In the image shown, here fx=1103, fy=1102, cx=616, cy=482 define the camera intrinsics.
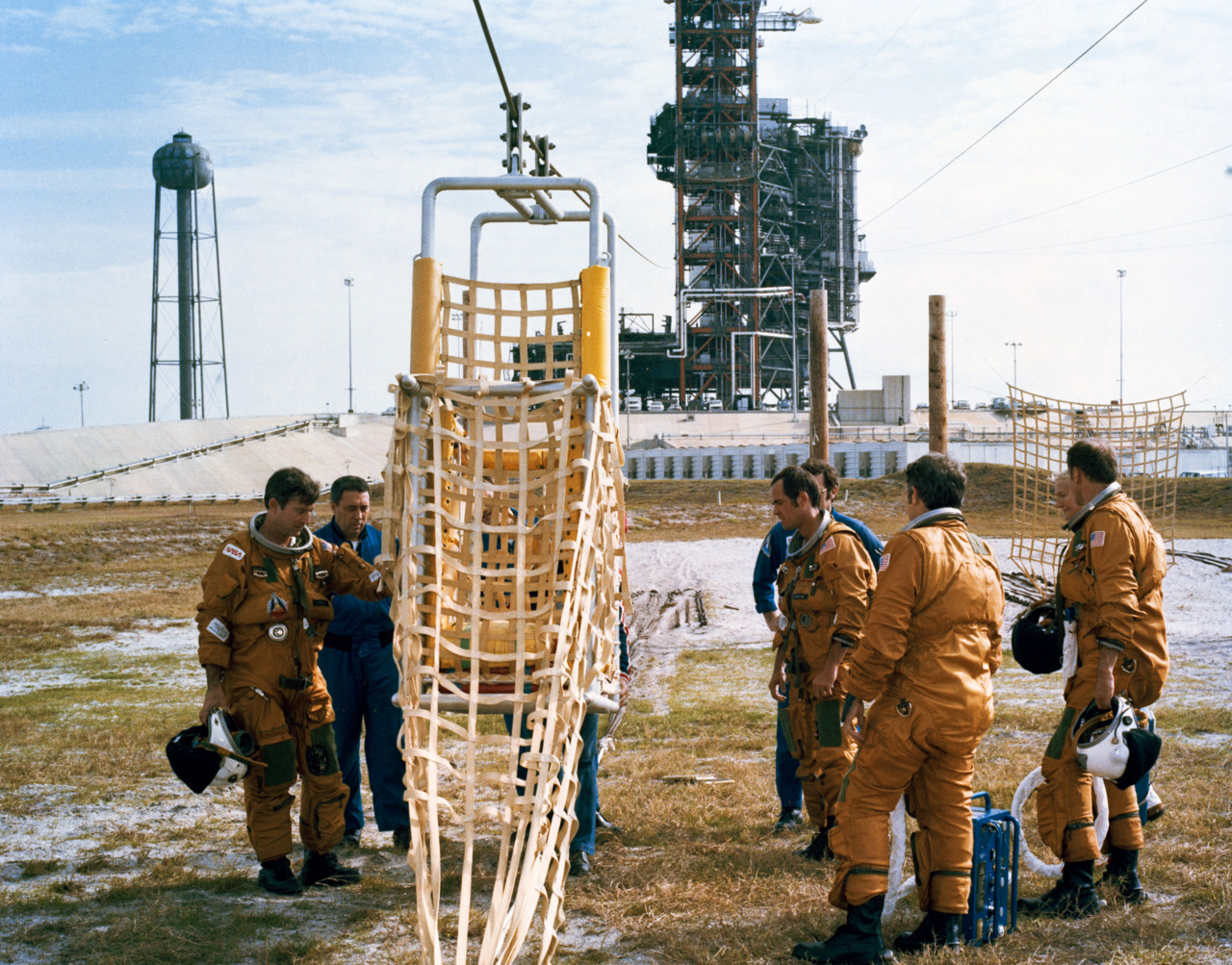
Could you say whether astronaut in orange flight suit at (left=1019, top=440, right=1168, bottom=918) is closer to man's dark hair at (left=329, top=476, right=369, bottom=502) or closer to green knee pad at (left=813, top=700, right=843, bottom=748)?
green knee pad at (left=813, top=700, right=843, bottom=748)

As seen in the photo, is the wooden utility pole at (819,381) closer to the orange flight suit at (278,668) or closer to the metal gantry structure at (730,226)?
the orange flight suit at (278,668)

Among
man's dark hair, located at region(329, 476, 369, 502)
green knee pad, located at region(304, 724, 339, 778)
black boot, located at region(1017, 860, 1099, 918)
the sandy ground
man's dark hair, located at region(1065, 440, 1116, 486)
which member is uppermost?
man's dark hair, located at region(1065, 440, 1116, 486)

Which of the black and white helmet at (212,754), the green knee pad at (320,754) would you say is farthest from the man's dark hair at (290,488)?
the green knee pad at (320,754)

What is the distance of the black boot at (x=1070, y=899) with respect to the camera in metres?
4.80

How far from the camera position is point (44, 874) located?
5.58m

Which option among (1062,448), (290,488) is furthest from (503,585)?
(1062,448)

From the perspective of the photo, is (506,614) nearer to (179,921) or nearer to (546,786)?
(546,786)

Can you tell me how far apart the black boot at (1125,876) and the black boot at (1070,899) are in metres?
0.14

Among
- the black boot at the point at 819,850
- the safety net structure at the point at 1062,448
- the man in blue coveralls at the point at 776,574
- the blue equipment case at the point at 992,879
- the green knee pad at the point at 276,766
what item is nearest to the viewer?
the blue equipment case at the point at 992,879

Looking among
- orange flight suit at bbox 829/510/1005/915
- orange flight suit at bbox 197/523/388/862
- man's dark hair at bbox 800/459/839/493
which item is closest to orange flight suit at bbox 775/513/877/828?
man's dark hair at bbox 800/459/839/493

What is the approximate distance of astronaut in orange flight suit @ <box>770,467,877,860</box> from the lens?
18.0 ft

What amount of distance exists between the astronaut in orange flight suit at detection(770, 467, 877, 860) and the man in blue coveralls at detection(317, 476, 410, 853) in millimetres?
2184

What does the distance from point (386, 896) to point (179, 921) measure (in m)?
0.93

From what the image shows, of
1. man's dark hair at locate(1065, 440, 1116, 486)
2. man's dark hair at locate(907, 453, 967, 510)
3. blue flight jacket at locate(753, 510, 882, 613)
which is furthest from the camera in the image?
blue flight jacket at locate(753, 510, 882, 613)
